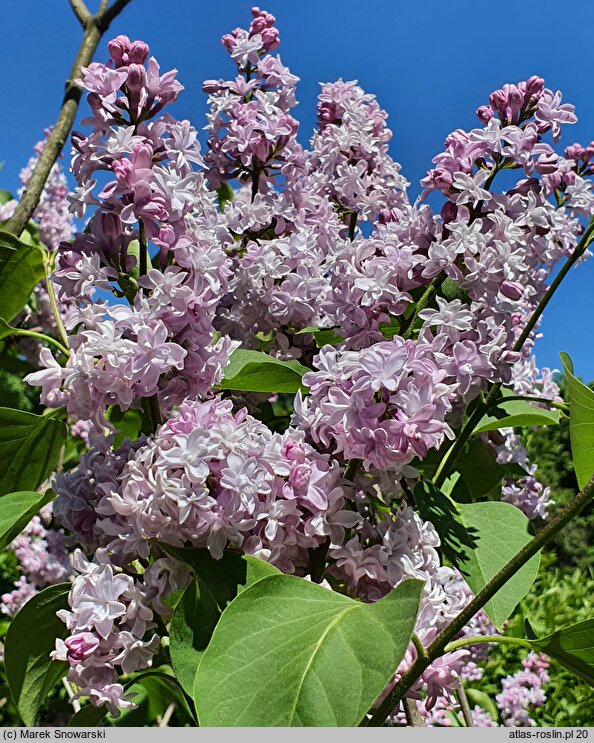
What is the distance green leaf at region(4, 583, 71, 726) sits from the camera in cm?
69

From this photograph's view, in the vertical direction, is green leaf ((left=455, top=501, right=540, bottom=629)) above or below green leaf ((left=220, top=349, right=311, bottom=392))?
below

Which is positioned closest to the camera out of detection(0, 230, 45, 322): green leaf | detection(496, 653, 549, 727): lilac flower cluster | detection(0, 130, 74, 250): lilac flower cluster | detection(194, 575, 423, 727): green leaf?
detection(194, 575, 423, 727): green leaf

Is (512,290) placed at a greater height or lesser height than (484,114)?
lesser

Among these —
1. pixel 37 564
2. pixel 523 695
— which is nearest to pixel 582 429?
pixel 523 695

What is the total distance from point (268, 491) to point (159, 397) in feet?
0.46

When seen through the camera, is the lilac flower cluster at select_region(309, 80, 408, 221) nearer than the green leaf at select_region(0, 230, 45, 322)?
No

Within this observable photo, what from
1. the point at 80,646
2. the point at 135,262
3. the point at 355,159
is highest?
the point at 355,159

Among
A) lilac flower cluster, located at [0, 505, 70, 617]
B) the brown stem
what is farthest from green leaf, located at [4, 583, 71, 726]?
lilac flower cluster, located at [0, 505, 70, 617]

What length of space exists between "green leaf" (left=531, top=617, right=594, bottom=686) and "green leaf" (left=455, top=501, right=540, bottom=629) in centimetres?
4

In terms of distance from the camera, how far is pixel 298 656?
0.51 meters

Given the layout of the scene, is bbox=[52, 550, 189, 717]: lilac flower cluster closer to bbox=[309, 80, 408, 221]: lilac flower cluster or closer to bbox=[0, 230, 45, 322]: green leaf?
bbox=[0, 230, 45, 322]: green leaf

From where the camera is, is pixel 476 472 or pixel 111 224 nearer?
pixel 111 224

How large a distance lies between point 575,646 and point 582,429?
7.3 inches

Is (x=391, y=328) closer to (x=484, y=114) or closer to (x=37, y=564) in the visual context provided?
(x=484, y=114)
